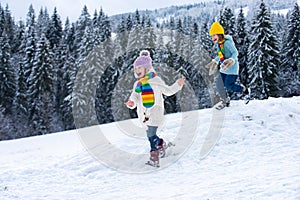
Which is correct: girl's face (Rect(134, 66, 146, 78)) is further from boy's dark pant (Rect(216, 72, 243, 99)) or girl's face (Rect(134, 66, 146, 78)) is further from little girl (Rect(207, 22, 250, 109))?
boy's dark pant (Rect(216, 72, 243, 99))

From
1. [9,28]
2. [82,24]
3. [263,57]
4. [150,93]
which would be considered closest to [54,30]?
[82,24]

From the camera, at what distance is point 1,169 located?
7.19 meters

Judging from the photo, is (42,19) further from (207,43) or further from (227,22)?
(227,22)

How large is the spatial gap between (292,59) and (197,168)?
130 feet

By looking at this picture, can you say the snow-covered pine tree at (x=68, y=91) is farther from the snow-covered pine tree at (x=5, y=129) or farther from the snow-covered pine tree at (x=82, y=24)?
the snow-covered pine tree at (x=82, y=24)

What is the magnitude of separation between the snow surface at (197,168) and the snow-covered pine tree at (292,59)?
113 feet

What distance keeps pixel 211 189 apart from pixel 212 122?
3377mm

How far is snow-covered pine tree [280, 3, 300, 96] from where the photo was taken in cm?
3975

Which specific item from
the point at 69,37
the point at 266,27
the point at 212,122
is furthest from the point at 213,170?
the point at 69,37

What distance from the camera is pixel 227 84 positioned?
834 cm

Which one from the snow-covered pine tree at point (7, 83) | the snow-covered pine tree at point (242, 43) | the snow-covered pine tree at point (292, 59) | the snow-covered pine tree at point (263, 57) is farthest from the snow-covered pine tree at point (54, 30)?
the snow-covered pine tree at point (292, 59)

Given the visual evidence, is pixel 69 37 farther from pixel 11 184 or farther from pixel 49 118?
pixel 11 184

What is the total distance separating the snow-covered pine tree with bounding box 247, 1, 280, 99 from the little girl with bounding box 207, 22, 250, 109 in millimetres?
27762

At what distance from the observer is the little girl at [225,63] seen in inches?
312
